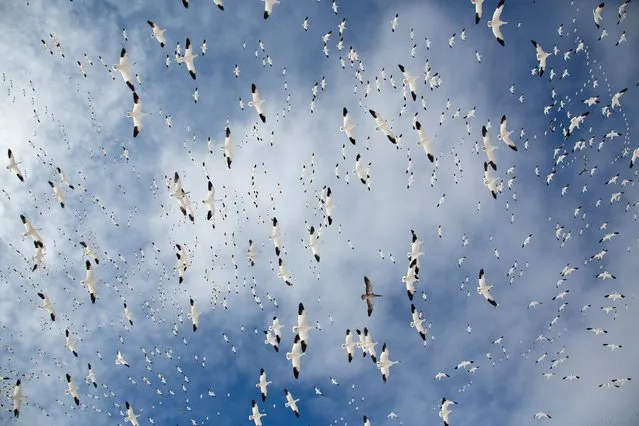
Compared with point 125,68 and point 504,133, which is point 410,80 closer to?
point 504,133

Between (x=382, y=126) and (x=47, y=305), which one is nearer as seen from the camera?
(x=382, y=126)

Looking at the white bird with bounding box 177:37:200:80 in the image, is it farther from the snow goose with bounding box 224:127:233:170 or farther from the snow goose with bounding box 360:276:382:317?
the snow goose with bounding box 360:276:382:317

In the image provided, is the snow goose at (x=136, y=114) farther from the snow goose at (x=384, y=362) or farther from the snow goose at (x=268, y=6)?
the snow goose at (x=384, y=362)

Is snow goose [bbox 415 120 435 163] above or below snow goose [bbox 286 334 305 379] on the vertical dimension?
above

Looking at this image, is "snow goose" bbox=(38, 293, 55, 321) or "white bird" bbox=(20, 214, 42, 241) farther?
"snow goose" bbox=(38, 293, 55, 321)

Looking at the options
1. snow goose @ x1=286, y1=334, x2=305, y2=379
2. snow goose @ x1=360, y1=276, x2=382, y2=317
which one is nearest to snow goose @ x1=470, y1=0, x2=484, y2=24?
snow goose @ x1=360, y1=276, x2=382, y2=317

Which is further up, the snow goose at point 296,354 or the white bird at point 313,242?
the white bird at point 313,242

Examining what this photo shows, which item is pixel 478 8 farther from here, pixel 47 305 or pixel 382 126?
pixel 47 305

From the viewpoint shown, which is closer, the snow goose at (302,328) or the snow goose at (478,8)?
the snow goose at (478,8)

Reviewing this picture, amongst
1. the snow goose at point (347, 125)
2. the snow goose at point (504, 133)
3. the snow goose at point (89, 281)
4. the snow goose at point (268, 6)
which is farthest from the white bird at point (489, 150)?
the snow goose at point (89, 281)

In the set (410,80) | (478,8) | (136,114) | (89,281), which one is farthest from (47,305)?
(478,8)

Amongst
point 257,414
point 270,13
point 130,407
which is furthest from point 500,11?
point 130,407

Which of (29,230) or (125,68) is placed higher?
(125,68)
